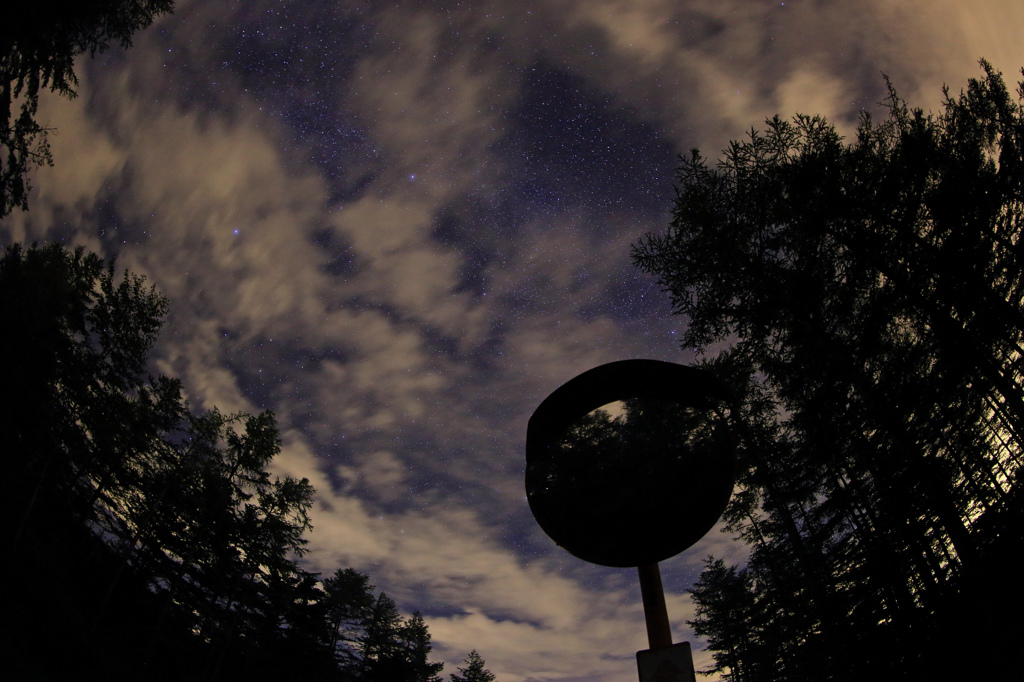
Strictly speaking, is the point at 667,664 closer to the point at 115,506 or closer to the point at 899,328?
the point at 899,328

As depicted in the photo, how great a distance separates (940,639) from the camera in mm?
7793

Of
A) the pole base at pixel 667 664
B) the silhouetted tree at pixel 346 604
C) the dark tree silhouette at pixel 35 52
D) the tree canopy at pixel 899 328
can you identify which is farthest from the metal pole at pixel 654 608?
the silhouetted tree at pixel 346 604

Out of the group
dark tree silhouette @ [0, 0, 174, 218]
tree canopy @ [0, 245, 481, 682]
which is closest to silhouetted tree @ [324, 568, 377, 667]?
tree canopy @ [0, 245, 481, 682]

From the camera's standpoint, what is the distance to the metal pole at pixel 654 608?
1747 mm

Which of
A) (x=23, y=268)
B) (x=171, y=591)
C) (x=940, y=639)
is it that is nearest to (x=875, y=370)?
(x=940, y=639)

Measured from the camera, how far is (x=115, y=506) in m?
17.8

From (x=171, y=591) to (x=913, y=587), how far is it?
28.0 metres

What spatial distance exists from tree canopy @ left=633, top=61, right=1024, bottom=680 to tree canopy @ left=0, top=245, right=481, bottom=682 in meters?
19.6

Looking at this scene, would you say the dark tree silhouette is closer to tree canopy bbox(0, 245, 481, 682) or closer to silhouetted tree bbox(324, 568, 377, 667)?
tree canopy bbox(0, 245, 481, 682)

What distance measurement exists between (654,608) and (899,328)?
11945 millimetres

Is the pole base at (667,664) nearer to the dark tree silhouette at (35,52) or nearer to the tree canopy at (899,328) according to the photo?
the tree canopy at (899,328)

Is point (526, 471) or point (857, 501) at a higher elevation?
point (857, 501)

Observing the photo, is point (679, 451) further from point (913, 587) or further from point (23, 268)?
point (23, 268)

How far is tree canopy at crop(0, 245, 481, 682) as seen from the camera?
13.9 metres
